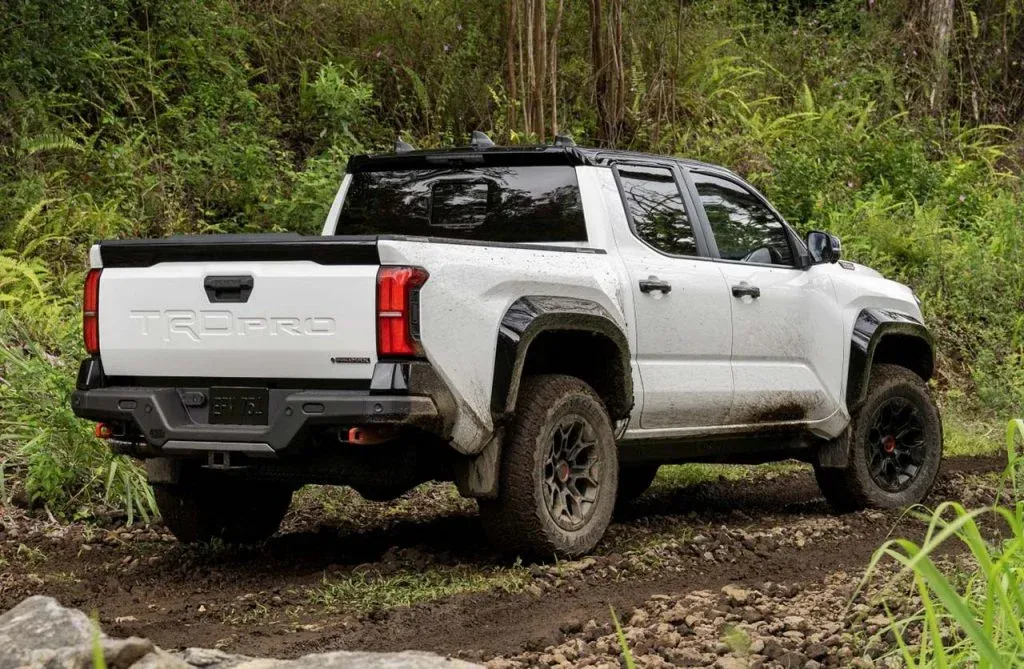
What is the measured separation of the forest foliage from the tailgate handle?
2.84 metres

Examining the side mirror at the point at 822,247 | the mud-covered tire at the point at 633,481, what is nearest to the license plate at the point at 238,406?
the mud-covered tire at the point at 633,481

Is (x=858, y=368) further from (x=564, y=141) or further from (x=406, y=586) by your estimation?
(x=406, y=586)

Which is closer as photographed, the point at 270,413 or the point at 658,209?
the point at 270,413

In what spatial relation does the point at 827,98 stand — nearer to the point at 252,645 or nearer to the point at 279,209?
the point at 279,209

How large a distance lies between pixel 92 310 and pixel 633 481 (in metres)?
3.62

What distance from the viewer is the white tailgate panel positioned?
17.6 feet

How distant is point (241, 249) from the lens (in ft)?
18.3

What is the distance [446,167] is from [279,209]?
5.35 metres

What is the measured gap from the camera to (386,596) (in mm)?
5613

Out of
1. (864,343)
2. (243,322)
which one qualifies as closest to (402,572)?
(243,322)

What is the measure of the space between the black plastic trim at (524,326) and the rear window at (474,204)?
0.58 meters

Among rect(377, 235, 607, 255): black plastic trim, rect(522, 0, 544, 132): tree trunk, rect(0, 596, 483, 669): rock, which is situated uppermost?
rect(522, 0, 544, 132): tree trunk

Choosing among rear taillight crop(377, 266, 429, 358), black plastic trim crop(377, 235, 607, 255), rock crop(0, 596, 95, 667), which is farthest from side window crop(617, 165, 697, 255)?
rock crop(0, 596, 95, 667)

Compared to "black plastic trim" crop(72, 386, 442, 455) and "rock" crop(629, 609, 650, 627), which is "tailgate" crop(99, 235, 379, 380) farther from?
"rock" crop(629, 609, 650, 627)
